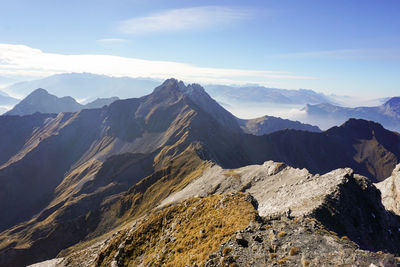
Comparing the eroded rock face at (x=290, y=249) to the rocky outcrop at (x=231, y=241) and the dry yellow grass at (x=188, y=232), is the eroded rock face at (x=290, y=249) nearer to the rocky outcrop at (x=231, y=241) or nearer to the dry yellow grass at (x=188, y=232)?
the rocky outcrop at (x=231, y=241)

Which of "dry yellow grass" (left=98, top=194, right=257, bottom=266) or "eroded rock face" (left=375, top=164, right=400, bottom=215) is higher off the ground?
"dry yellow grass" (left=98, top=194, right=257, bottom=266)

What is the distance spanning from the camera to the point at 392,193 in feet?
203

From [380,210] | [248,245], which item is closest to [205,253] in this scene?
[248,245]

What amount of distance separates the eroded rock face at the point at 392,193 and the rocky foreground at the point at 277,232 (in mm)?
753

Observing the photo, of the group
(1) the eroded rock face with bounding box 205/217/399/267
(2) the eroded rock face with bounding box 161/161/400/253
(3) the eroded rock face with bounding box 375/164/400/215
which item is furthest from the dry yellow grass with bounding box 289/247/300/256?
(3) the eroded rock face with bounding box 375/164/400/215

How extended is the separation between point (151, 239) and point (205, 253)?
680 inches

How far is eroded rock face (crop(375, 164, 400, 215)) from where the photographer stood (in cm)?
5725

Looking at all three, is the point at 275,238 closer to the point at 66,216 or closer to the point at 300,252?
the point at 300,252

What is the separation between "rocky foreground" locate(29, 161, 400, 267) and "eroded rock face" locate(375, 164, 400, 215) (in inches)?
29.6

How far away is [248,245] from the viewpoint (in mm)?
20125

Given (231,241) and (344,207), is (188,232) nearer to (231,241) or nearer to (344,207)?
(231,241)

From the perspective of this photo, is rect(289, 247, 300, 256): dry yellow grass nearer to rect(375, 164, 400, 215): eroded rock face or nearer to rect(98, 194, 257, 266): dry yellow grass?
rect(98, 194, 257, 266): dry yellow grass

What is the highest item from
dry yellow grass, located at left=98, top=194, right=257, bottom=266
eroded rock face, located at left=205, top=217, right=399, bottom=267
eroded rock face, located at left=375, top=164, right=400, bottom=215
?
eroded rock face, located at left=205, top=217, right=399, bottom=267

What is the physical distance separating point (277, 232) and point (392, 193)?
6246 centimetres
